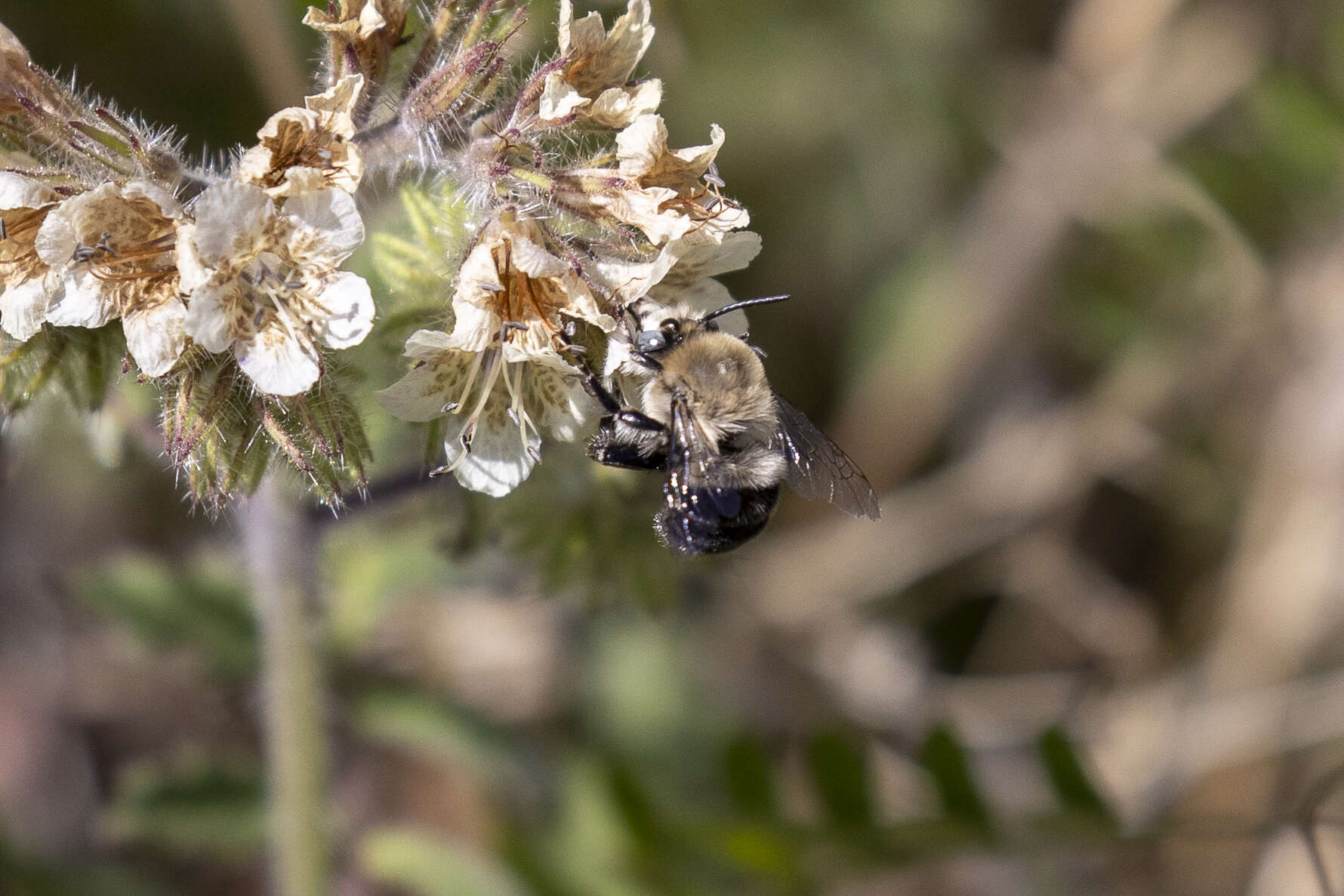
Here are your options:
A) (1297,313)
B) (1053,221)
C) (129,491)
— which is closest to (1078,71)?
(1053,221)

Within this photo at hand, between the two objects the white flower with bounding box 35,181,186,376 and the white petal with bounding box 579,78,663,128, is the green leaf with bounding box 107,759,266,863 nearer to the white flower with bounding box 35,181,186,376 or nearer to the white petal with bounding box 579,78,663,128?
the white flower with bounding box 35,181,186,376

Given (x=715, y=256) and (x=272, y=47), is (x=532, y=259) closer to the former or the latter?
(x=715, y=256)

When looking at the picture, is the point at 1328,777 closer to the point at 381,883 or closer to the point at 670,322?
the point at 670,322

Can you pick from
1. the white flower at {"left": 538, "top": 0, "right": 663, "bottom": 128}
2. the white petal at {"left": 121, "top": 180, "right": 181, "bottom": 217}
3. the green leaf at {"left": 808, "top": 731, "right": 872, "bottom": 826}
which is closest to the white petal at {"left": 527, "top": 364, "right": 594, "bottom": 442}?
the white flower at {"left": 538, "top": 0, "right": 663, "bottom": 128}

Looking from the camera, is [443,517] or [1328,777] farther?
[443,517]

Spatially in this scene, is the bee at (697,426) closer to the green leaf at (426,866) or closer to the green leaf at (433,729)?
the green leaf at (433,729)

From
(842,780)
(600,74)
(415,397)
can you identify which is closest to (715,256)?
(600,74)

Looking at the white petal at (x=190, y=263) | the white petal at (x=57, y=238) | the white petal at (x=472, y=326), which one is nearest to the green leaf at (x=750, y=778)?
the white petal at (x=472, y=326)
